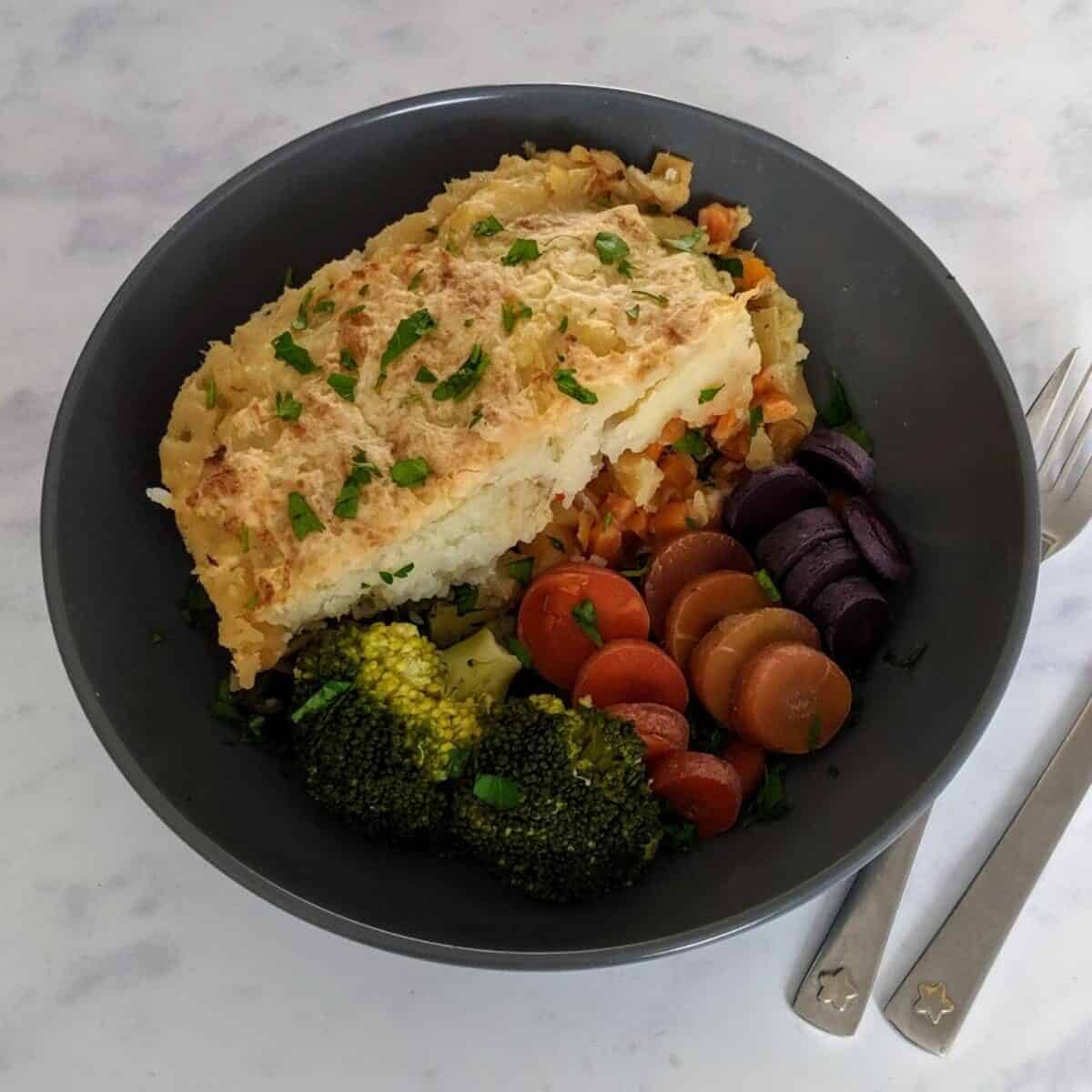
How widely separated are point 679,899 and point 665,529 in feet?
2.41

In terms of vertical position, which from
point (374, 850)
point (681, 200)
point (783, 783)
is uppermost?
point (681, 200)

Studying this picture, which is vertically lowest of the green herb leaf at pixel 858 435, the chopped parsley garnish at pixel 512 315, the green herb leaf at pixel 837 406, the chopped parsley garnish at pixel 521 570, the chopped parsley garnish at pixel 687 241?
the chopped parsley garnish at pixel 521 570

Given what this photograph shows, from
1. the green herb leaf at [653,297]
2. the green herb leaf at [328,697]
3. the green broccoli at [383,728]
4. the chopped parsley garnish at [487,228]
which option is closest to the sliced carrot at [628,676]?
the green broccoli at [383,728]

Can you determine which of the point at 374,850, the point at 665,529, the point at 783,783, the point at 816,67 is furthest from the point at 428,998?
the point at 816,67

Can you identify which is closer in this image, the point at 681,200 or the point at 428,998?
the point at 428,998

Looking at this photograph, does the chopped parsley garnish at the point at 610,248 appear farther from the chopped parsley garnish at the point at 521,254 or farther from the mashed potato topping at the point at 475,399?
the chopped parsley garnish at the point at 521,254

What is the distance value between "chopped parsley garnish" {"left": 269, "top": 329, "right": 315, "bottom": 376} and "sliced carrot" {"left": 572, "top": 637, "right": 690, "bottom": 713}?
77cm

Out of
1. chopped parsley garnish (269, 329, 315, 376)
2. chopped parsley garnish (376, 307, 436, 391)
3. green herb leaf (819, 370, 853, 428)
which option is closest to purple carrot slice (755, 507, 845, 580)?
green herb leaf (819, 370, 853, 428)

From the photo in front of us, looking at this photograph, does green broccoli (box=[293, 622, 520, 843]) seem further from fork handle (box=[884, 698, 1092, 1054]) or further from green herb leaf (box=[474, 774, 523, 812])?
fork handle (box=[884, 698, 1092, 1054])

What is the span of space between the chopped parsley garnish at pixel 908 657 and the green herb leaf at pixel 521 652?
667 mm

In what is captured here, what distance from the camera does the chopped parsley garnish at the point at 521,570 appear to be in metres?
2.35

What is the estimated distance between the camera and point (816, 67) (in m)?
3.26

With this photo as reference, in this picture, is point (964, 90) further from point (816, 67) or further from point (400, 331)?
point (400, 331)

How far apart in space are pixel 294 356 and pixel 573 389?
0.55m
